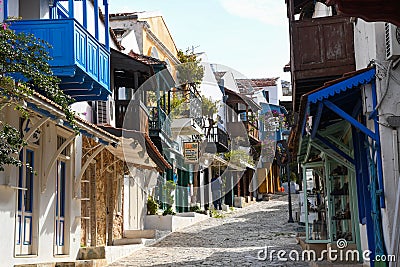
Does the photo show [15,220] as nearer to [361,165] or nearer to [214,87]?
[361,165]

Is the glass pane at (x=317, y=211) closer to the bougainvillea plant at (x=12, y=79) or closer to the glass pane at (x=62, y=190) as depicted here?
the glass pane at (x=62, y=190)

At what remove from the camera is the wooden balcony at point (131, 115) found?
2019 centimetres

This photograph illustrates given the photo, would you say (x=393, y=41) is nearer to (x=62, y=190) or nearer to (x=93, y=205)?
(x=62, y=190)

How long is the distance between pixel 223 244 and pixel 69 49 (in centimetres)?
992

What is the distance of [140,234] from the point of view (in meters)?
21.5

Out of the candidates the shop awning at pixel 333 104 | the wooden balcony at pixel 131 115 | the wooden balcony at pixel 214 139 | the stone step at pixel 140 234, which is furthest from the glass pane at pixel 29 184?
the wooden balcony at pixel 214 139

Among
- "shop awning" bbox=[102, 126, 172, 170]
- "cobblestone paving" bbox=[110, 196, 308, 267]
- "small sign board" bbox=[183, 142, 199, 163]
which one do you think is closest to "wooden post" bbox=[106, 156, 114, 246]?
"shop awning" bbox=[102, 126, 172, 170]

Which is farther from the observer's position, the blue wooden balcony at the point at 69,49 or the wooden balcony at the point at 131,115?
the wooden balcony at the point at 131,115

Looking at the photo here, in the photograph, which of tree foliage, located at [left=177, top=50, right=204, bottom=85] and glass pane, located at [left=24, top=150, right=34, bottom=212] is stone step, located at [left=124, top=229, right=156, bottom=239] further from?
tree foliage, located at [left=177, top=50, right=204, bottom=85]

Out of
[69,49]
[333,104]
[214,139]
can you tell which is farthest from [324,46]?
[214,139]

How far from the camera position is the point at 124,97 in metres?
23.2

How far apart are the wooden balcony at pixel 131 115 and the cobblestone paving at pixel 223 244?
3896 millimetres

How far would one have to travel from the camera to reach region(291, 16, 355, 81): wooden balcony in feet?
40.4

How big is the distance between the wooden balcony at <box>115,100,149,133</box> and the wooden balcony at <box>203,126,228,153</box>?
13104mm
